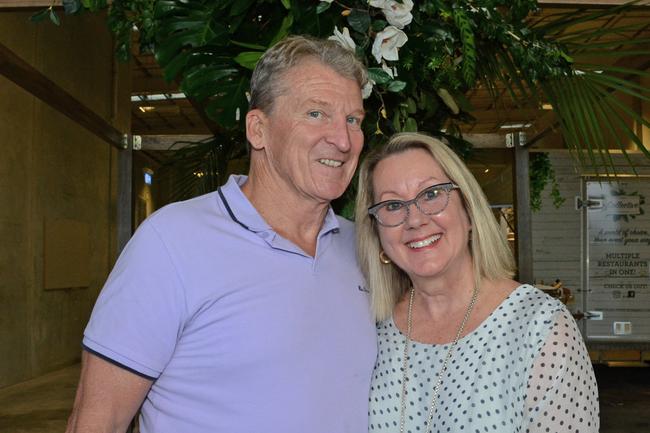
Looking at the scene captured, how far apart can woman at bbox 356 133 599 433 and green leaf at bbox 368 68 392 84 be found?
15cm

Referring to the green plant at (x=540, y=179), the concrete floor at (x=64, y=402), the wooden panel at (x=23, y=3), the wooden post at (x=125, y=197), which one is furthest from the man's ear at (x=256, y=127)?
the green plant at (x=540, y=179)

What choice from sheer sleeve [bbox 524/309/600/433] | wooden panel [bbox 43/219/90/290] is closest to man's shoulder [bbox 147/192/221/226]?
sheer sleeve [bbox 524/309/600/433]

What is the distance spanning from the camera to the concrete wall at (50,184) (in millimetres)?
7488

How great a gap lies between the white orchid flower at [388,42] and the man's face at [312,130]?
0.38ft

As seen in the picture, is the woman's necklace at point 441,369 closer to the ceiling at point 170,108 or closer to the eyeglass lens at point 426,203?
the eyeglass lens at point 426,203

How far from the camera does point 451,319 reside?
5.58 ft

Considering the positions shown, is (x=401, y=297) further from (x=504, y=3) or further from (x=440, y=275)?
(x=504, y=3)

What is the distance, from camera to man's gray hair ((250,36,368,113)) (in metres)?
1.61

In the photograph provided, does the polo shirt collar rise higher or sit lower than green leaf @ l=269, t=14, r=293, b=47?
lower

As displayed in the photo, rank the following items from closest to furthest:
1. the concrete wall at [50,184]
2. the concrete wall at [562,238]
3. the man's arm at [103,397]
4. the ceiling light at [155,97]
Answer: the man's arm at [103,397]
the concrete wall at [50,184]
the concrete wall at [562,238]
the ceiling light at [155,97]

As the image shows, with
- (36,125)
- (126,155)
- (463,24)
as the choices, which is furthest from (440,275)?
(36,125)

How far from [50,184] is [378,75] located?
25.1 ft

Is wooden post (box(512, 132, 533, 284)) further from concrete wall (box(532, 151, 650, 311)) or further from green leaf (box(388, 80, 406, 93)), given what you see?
concrete wall (box(532, 151, 650, 311))

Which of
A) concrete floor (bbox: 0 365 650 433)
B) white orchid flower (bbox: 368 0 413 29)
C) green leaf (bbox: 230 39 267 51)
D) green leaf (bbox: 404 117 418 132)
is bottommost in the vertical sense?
concrete floor (bbox: 0 365 650 433)
